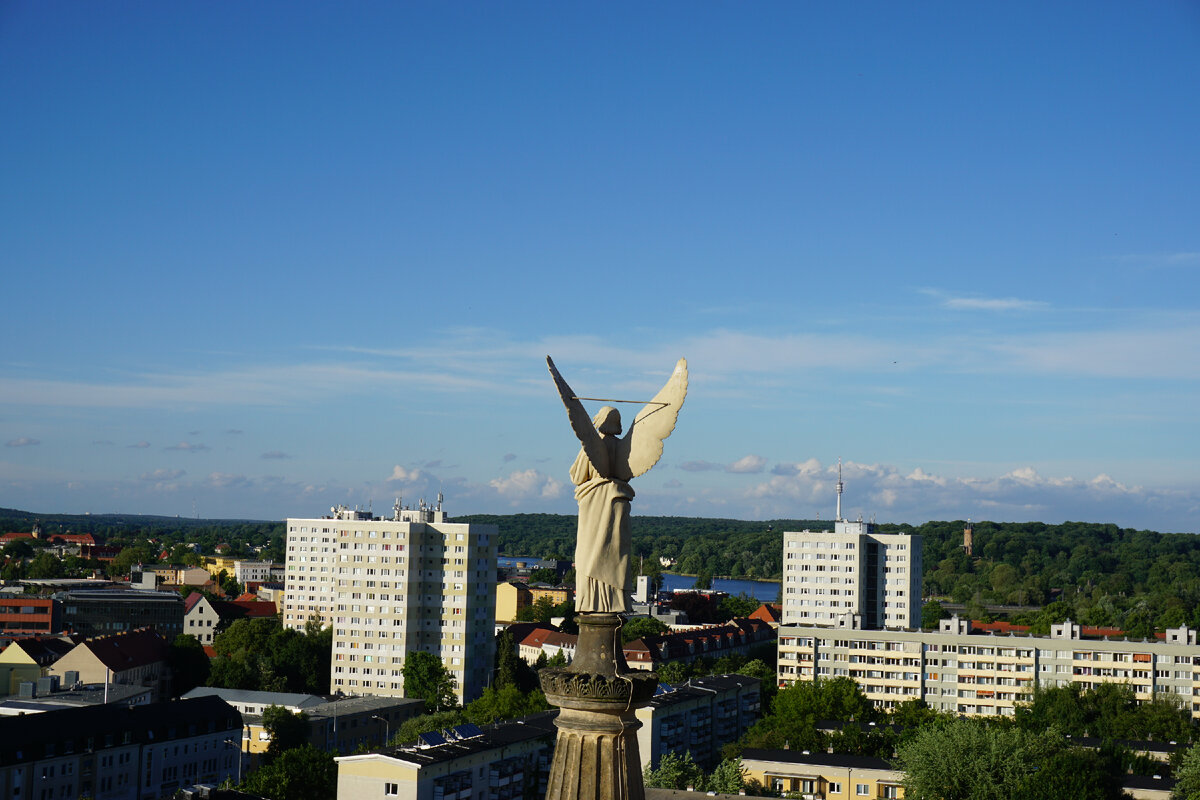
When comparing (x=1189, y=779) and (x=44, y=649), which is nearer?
(x=1189, y=779)

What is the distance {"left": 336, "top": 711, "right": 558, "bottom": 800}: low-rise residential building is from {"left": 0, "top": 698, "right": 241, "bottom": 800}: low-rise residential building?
46.2ft

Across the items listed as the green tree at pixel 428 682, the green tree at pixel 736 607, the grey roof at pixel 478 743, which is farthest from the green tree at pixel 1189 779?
the green tree at pixel 736 607

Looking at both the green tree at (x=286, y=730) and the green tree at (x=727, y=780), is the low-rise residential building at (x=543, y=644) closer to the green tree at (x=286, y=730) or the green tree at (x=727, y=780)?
the green tree at (x=286, y=730)

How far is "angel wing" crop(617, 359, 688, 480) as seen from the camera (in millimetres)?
10508

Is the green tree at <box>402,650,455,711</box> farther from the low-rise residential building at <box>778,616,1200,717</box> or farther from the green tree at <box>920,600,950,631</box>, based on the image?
the green tree at <box>920,600,950,631</box>

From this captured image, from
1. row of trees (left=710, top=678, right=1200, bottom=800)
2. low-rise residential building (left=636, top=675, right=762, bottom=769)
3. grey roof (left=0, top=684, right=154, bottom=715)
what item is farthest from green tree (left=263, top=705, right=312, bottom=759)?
row of trees (left=710, top=678, right=1200, bottom=800)

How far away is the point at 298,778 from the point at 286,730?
1802 cm

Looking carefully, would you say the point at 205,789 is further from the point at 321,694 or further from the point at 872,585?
the point at 872,585

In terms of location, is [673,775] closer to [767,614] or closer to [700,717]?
[700,717]

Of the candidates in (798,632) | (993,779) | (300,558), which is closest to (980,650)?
(798,632)

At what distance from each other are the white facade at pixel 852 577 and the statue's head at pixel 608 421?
108 meters

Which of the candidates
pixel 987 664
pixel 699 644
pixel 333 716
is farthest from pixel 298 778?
pixel 699 644

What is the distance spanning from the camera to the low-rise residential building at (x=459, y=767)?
52.1 meters

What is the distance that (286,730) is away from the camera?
74.8 m
